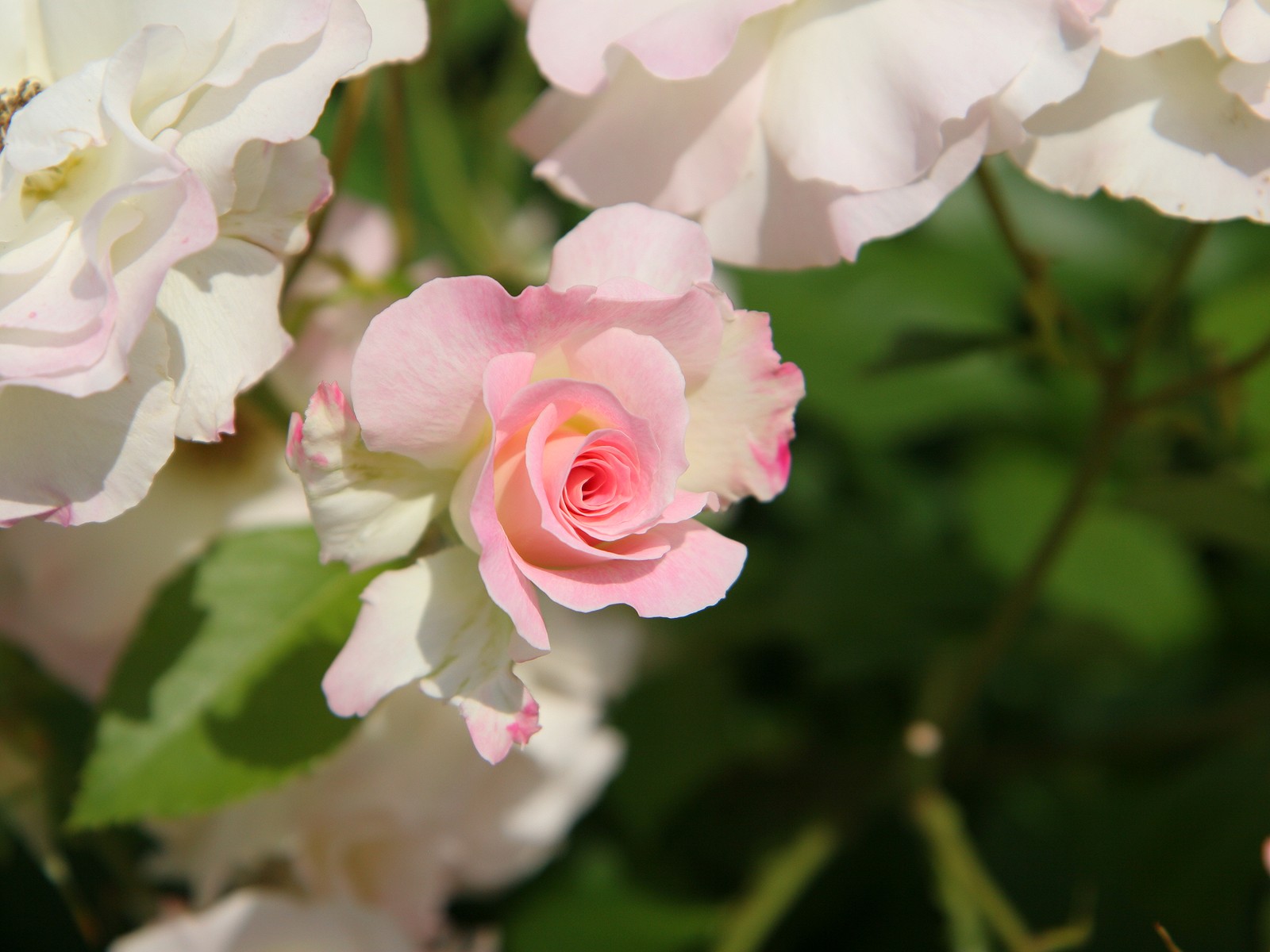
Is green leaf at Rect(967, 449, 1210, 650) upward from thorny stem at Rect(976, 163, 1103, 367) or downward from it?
downward

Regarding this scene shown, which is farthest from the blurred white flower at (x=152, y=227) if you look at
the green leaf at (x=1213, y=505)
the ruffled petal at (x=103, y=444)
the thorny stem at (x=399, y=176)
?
the green leaf at (x=1213, y=505)

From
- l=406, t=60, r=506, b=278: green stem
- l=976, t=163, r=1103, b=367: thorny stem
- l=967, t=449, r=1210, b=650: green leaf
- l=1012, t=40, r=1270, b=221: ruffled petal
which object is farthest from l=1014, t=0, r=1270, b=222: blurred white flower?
l=406, t=60, r=506, b=278: green stem

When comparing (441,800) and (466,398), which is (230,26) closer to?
(466,398)

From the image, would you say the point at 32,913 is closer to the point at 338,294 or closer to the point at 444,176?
the point at 338,294

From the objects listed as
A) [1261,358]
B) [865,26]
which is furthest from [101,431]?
[1261,358]

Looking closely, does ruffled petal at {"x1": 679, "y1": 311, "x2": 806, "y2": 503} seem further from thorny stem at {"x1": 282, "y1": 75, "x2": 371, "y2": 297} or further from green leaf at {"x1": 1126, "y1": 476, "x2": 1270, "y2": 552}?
green leaf at {"x1": 1126, "y1": 476, "x2": 1270, "y2": 552}
